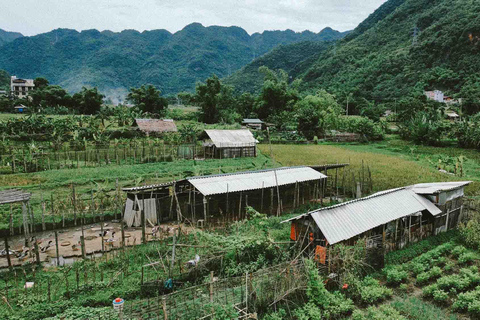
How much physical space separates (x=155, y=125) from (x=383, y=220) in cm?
2574

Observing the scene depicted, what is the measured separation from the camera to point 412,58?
70.5 meters

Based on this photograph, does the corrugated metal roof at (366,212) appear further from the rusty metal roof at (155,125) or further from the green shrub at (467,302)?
the rusty metal roof at (155,125)

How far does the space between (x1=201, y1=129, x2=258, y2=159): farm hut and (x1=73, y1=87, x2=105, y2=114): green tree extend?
72.9 ft

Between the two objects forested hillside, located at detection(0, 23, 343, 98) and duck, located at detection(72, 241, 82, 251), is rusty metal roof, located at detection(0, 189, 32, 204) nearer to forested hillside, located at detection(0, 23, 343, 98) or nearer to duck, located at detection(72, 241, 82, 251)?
duck, located at detection(72, 241, 82, 251)

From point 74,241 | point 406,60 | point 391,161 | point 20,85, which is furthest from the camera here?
point 406,60

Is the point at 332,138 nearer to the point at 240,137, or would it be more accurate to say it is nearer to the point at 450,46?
the point at 240,137

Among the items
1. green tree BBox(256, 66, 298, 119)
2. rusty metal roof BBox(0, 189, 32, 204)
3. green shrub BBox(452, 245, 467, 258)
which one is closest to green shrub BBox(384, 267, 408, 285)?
green shrub BBox(452, 245, 467, 258)

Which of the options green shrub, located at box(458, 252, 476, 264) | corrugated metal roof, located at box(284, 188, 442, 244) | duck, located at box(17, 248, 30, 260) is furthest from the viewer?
green shrub, located at box(458, 252, 476, 264)

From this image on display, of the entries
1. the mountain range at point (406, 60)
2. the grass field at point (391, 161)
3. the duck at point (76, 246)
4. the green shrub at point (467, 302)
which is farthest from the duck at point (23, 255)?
the mountain range at point (406, 60)

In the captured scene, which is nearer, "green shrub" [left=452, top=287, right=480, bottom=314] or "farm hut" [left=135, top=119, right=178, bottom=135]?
"green shrub" [left=452, top=287, right=480, bottom=314]

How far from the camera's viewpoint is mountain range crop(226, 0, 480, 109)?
62.2m

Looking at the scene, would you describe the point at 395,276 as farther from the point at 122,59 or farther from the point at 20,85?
the point at 122,59

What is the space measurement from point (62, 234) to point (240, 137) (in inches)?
702

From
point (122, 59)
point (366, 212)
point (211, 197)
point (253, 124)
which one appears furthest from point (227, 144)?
point (122, 59)
